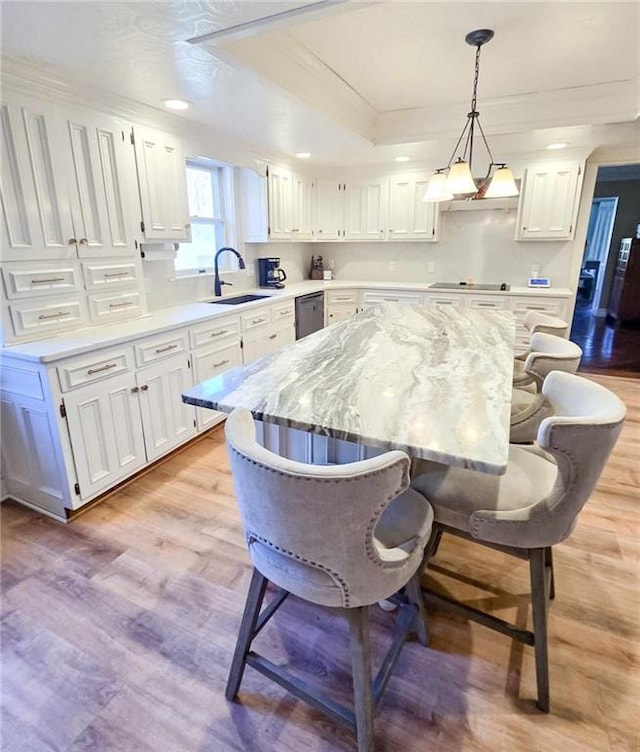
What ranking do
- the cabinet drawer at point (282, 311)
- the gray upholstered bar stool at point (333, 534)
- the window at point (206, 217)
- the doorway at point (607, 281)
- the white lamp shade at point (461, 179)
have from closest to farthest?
the gray upholstered bar stool at point (333, 534) < the white lamp shade at point (461, 179) < the window at point (206, 217) < the cabinet drawer at point (282, 311) < the doorway at point (607, 281)

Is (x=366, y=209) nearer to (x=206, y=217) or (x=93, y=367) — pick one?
(x=206, y=217)

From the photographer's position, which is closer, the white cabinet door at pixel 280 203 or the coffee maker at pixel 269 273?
the white cabinet door at pixel 280 203

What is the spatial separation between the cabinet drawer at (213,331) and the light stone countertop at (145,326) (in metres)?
0.06

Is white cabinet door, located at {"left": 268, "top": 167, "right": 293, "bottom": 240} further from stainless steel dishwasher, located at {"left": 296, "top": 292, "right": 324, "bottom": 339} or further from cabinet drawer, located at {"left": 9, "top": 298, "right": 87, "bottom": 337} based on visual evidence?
cabinet drawer, located at {"left": 9, "top": 298, "right": 87, "bottom": 337}

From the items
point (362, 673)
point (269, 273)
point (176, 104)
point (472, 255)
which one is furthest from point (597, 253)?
point (362, 673)

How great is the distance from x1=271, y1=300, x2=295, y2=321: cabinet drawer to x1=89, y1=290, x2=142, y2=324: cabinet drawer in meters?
1.30

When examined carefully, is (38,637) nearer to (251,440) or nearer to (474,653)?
(251,440)

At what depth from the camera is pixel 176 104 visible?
8.95 feet

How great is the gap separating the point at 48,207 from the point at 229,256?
6.76 feet

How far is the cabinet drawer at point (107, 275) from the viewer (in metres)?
2.49

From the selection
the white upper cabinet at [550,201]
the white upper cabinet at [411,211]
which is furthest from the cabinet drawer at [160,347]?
the white upper cabinet at [550,201]

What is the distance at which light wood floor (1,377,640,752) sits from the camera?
4.32 ft

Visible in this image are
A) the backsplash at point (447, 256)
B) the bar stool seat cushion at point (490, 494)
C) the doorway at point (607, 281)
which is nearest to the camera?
the bar stool seat cushion at point (490, 494)

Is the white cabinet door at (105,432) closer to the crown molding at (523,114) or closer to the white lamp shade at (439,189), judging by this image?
the white lamp shade at (439,189)
